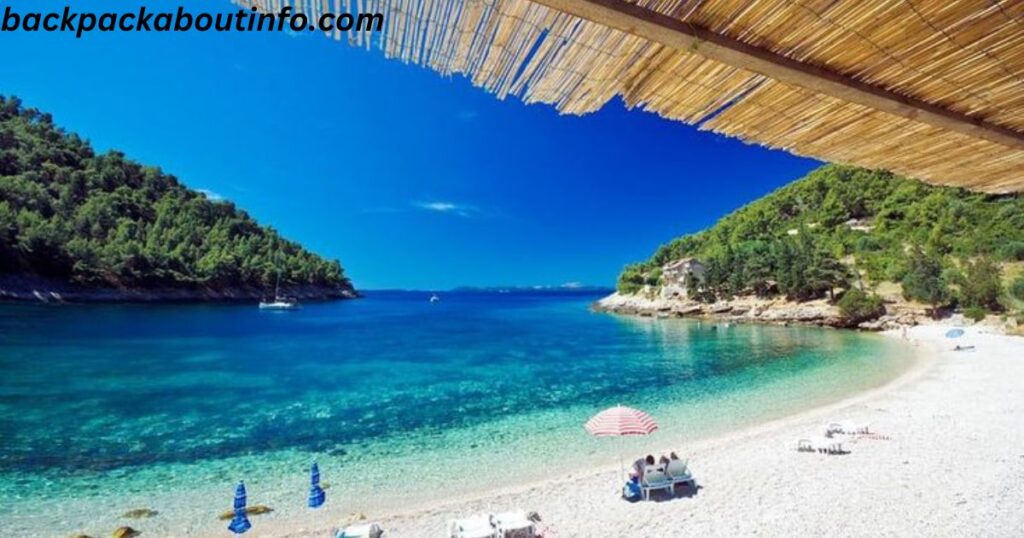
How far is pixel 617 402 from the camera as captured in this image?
1758 cm

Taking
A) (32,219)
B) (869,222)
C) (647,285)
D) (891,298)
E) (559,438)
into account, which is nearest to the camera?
(559,438)

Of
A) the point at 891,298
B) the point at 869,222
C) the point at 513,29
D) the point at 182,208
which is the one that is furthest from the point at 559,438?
the point at 182,208

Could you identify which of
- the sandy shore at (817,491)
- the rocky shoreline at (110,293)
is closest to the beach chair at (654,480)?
the sandy shore at (817,491)

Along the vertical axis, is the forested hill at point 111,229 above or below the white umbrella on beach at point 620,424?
above

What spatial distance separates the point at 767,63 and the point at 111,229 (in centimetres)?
10480

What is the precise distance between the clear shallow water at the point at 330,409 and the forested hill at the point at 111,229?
121ft

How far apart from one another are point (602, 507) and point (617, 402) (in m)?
9.11

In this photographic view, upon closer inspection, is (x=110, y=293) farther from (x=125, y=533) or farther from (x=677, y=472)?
(x=677, y=472)

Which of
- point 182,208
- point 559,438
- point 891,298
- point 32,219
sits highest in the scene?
point 182,208

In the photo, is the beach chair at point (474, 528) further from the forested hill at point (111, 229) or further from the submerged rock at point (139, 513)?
the forested hill at point (111, 229)

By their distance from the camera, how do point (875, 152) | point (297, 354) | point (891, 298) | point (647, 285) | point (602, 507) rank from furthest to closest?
point (647, 285)
point (891, 298)
point (297, 354)
point (602, 507)
point (875, 152)

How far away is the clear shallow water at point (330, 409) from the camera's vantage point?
992cm

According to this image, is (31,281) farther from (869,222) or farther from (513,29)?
(869,222)

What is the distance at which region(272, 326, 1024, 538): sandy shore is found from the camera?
750cm
